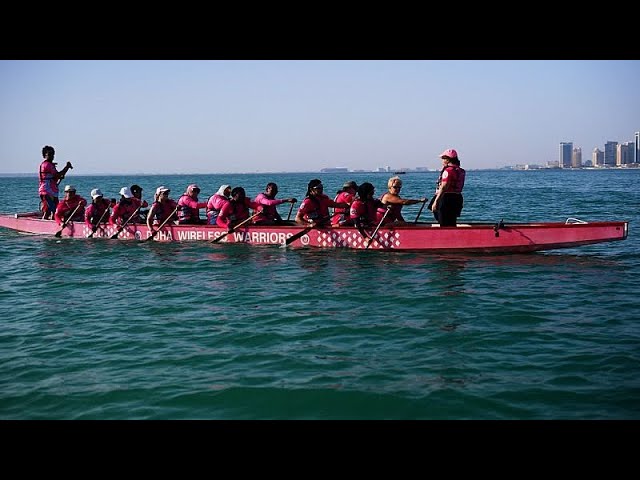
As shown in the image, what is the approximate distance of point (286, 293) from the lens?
12500mm

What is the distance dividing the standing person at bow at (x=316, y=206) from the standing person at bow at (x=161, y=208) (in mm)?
5031

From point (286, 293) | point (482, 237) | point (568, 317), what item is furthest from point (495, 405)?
point (482, 237)

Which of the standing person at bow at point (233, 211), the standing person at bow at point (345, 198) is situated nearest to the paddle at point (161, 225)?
the standing person at bow at point (233, 211)

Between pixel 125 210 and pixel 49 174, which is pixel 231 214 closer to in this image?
pixel 125 210

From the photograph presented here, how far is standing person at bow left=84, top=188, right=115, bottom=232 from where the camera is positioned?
21487 mm

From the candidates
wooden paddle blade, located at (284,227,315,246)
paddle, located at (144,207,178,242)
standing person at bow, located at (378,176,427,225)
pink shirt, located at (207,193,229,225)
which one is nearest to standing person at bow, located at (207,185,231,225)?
pink shirt, located at (207,193,229,225)

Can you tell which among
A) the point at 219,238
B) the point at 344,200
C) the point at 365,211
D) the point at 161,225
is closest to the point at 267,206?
the point at 219,238

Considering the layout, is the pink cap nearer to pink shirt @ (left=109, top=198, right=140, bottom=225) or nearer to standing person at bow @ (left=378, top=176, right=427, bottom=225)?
standing person at bow @ (left=378, top=176, right=427, bottom=225)

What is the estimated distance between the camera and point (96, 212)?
71.1ft

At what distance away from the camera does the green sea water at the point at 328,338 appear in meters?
6.79
